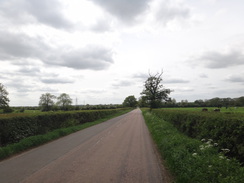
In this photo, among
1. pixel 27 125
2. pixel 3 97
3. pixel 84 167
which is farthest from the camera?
pixel 3 97

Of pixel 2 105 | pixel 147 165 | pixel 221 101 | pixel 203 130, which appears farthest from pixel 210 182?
pixel 221 101

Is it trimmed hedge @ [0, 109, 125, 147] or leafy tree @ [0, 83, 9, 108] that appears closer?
trimmed hedge @ [0, 109, 125, 147]

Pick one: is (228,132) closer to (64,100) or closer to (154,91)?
(154,91)

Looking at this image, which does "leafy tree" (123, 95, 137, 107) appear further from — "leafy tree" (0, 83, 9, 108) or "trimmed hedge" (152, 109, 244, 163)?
"trimmed hedge" (152, 109, 244, 163)

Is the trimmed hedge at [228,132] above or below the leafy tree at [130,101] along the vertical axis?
below

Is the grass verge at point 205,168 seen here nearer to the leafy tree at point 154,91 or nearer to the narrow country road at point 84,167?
the narrow country road at point 84,167

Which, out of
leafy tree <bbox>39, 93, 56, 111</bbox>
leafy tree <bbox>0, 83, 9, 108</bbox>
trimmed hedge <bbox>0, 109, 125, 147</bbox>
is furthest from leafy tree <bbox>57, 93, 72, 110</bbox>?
trimmed hedge <bbox>0, 109, 125, 147</bbox>

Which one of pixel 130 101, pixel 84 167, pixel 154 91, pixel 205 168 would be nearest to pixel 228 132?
pixel 205 168

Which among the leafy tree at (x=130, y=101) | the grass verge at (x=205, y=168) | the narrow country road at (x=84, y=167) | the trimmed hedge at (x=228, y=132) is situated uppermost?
the leafy tree at (x=130, y=101)

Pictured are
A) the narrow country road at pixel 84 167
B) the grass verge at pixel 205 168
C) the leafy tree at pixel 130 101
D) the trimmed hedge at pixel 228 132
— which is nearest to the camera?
the grass verge at pixel 205 168

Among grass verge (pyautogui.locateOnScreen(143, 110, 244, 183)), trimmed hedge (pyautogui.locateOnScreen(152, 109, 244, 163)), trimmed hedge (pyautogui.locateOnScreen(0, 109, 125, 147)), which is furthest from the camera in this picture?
trimmed hedge (pyautogui.locateOnScreen(0, 109, 125, 147))

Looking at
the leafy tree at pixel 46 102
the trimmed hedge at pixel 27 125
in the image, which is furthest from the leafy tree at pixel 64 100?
the trimmed hedge at pixel 27 125

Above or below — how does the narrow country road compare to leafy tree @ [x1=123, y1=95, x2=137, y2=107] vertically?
below

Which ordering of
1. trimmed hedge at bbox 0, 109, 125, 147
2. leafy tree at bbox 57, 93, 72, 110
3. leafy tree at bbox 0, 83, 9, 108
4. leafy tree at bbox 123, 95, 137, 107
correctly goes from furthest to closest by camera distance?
leafy tree at bbox 123, 95, 137, 107
leafy tree at bbox 57, 93, 72, 110
leafy tree at bbox 0, 83, 9, 108
trimmed hedge at bbox 0, 109, 125, 147
